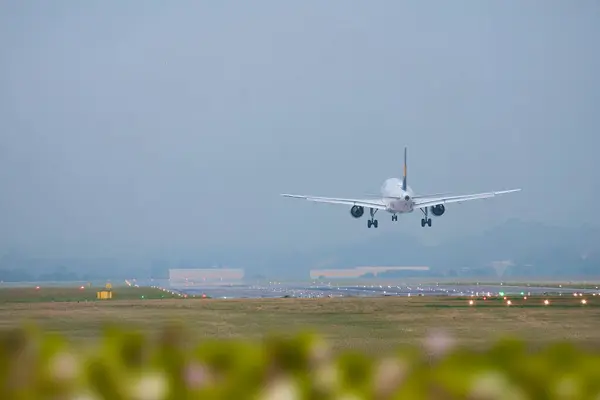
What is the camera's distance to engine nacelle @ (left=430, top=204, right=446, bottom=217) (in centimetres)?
8262

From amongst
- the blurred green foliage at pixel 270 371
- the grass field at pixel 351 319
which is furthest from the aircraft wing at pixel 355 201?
the blurred green foliage at pixel 270 371

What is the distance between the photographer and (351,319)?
39875mm

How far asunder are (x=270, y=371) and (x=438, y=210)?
80375mm

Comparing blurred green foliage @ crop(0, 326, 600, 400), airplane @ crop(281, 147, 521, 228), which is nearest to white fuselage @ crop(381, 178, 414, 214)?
airplane @ crop(281, 147, 521, 228)

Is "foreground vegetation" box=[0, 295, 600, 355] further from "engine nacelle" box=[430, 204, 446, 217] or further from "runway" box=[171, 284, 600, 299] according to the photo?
"engine nacelle" box=[430, 204, 446, 217]

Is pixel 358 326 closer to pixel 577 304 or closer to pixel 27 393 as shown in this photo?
pixel 577 304

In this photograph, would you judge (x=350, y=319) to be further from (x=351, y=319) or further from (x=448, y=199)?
(x=448, y=199)

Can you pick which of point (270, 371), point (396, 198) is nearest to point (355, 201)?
point (396, 198)

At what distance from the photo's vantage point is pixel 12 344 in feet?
13.6

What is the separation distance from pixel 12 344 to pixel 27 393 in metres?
0.74

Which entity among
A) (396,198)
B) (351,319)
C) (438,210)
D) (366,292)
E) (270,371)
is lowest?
(351,319)

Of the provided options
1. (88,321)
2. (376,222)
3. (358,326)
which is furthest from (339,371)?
(376,222)

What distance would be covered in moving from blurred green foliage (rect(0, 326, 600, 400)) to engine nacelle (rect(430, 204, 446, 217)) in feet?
260

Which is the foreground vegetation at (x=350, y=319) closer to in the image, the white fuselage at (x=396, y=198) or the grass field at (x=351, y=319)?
the grass field at (x=351, y=319)
